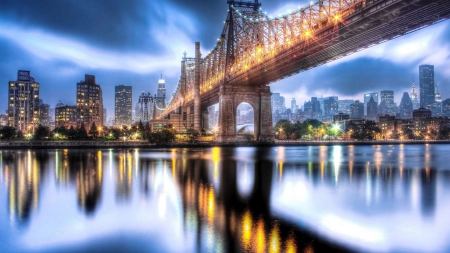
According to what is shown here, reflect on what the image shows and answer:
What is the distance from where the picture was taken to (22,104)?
458 ft

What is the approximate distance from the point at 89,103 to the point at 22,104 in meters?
27.4

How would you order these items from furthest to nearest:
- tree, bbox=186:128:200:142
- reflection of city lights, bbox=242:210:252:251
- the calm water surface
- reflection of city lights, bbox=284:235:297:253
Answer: tree, bbox=186:128:200:142 → the calm water surface → reflection of city lights, bbox=242:210:252:251 → reflection of city lights, bbox=284:235:297:253

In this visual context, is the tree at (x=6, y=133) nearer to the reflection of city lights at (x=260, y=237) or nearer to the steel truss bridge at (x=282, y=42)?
the steel truss bridge at (x=282, y=42)

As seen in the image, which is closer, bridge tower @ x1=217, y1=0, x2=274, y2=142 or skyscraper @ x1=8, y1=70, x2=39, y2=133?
bridge tower @ x1=217, y1=0, x2=274, y2=142

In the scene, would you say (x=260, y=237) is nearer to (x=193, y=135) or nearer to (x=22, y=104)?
(x=193, y=135)

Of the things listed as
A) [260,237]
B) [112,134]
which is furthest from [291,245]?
[112,134]

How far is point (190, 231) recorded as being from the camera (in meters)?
9.68

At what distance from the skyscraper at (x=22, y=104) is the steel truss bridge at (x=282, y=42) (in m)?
82.4

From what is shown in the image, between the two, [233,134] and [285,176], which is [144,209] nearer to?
[285,176]

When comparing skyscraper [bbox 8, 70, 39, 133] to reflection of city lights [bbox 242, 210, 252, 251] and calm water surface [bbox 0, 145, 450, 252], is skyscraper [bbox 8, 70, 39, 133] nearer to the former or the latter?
calm water surface [bbox 0, 145, 450, 252]

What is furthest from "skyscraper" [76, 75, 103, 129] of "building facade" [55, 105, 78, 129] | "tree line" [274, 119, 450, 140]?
"tree line" [274, 119, 450, 140]

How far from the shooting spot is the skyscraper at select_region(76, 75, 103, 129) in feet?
497

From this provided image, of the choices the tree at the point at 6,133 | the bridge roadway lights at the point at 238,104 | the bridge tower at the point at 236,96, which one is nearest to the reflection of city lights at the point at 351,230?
the bridge tower at the point at 236,96

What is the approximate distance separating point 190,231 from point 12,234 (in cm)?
482
